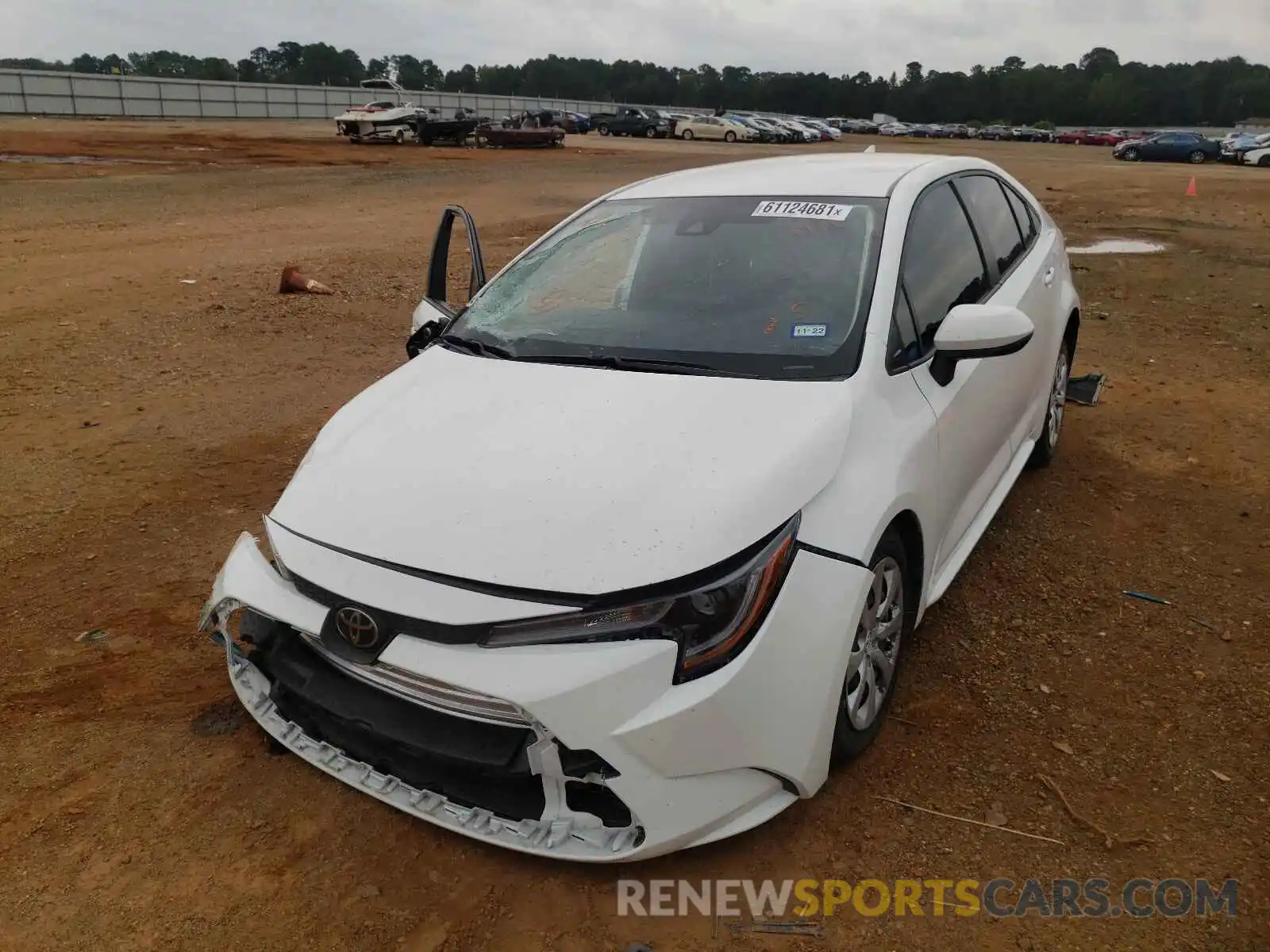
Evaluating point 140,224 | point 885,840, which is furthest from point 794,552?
point 140,224

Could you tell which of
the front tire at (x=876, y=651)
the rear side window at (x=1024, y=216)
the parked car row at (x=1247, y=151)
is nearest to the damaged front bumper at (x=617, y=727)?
the front tire at (x=876, y=651)

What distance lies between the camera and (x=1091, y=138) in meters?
68.3

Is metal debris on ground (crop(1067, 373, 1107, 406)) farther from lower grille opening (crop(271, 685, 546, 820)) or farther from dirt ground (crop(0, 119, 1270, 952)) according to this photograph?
lower grille opening (crop(271, 685, 546, 820))

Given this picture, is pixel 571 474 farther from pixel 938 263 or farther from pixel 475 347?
pixel 938 263

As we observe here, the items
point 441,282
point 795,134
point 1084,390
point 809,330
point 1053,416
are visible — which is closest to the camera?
point 809,330

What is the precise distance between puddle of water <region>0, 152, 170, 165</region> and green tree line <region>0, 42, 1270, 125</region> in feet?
244

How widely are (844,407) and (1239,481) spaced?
3399 millimetres

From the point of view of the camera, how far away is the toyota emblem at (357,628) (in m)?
2.30

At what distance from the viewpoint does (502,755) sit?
2.22 meters

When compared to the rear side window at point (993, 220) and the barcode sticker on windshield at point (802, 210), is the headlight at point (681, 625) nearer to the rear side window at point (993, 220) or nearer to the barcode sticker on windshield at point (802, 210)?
the barcode sticker on windshield at point (802, 210)

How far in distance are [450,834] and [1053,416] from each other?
3.92m

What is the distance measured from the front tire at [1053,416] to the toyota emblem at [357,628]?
3.67m

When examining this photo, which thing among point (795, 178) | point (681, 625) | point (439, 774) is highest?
point (795, 178)

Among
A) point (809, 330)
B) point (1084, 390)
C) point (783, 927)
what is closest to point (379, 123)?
point (1084, 390)
